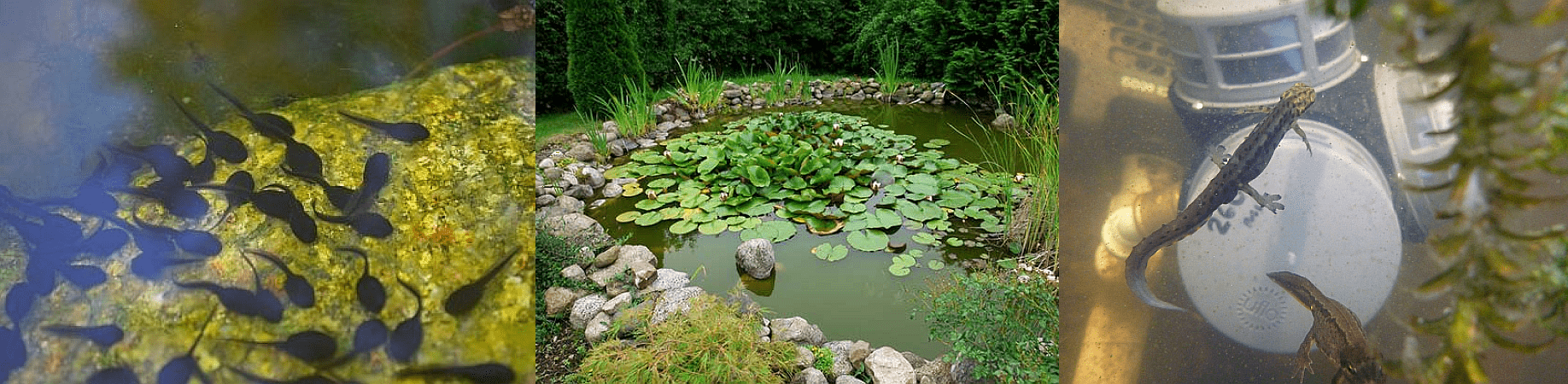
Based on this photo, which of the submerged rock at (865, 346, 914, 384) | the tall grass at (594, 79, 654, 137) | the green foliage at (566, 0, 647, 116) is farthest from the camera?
the green foliage at (566, 0, 647, 116)

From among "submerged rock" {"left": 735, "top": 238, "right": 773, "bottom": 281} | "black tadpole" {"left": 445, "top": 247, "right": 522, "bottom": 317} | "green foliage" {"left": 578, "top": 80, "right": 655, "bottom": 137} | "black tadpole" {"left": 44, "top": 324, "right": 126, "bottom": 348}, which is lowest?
"green foliage" {"left": 578, "top": 80, "right": 655, "bottom": 137}

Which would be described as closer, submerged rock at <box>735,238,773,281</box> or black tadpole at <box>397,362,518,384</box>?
black tadpole at <box>397,362,518,384</box>

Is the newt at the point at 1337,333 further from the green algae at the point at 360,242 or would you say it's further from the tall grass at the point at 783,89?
the tall grass at the point at 783,89

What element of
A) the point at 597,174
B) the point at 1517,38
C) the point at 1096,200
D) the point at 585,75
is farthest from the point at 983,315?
the point at 585,75

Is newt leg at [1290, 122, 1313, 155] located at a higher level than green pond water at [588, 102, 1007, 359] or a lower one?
higher

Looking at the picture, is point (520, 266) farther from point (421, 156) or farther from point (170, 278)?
point (170, 278)

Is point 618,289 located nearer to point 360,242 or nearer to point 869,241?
point 869,241

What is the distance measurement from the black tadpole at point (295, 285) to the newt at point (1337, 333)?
1.25 meters

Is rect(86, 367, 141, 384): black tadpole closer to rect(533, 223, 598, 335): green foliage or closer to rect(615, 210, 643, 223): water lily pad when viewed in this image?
rect(533, 223, 598, 335): green foliage

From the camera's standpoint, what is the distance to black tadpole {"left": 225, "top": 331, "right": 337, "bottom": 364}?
866 mm

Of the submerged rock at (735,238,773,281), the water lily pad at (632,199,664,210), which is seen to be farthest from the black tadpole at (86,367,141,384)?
the water lily pad at (632,199,664,210)

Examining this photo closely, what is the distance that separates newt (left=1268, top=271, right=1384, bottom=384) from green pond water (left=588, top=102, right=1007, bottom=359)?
103cm

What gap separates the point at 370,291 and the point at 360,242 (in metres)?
0.06

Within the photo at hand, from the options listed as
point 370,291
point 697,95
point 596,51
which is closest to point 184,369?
point 370,291
